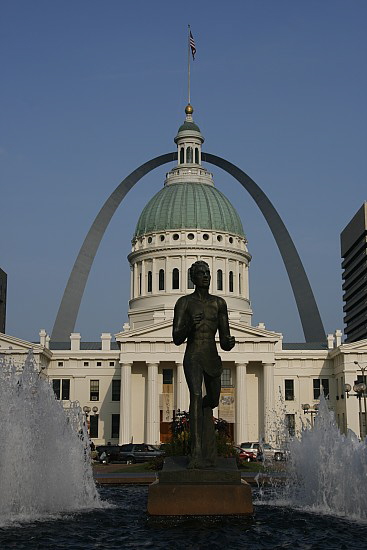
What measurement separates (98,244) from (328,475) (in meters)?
81.4

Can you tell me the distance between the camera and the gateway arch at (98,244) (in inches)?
3723

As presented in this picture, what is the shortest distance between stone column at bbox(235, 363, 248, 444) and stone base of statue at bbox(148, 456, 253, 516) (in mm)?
63231

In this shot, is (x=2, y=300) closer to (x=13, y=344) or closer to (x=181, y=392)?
(x=13, y=344)

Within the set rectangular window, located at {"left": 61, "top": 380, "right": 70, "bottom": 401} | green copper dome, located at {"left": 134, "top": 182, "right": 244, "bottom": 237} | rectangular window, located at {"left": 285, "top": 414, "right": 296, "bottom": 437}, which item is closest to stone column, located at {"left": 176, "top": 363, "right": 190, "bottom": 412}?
rectangular window, located at {"left": 285, "top": 414, "right": 296, "bottom": 437}

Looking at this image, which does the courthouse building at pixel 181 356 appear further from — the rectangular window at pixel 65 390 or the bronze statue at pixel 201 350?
the bronze statue at pixel 201 350

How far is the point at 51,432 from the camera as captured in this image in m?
22.1

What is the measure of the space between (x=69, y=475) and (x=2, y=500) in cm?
378

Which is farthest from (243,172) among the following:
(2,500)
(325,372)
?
(2,500)

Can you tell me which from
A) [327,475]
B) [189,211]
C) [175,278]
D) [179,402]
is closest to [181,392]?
[179,402]

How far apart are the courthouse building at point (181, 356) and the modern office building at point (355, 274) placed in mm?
31425

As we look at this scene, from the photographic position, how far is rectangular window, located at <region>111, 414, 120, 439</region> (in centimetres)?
8588

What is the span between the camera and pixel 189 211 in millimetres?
102562

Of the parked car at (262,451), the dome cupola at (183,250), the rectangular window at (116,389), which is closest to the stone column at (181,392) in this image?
the rectangular window at (116,389)

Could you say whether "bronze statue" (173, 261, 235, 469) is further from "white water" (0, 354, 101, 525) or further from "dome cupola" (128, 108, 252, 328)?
"dome cupola" (128, 108, 252, 328)
